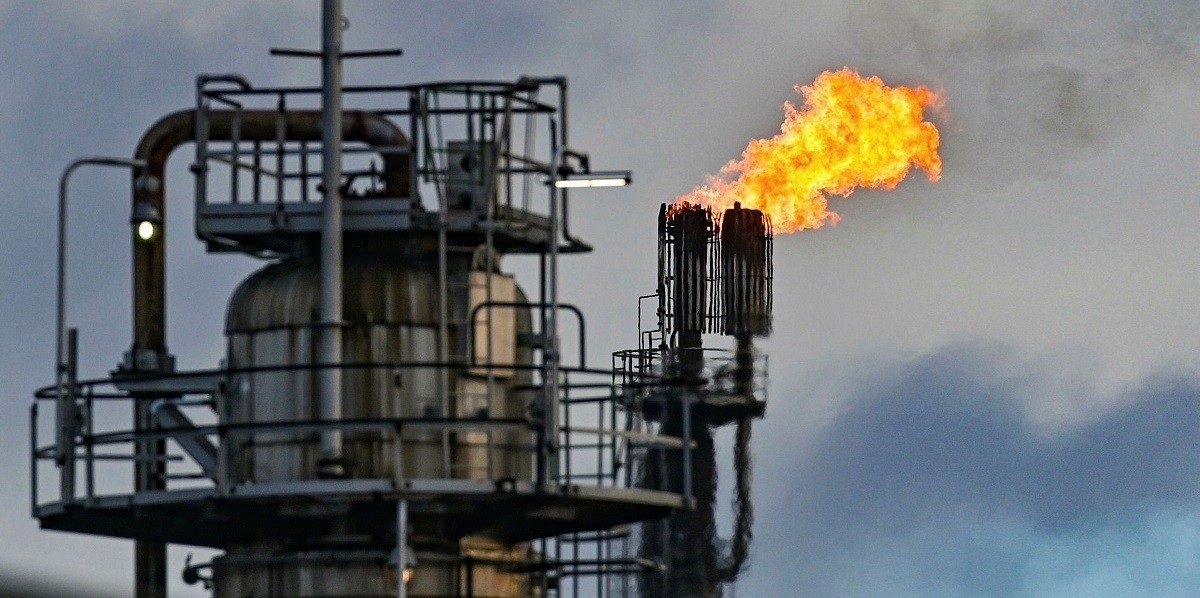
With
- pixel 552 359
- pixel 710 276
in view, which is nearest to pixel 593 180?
pixel 552 359

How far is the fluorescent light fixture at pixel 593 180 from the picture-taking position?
44.2m

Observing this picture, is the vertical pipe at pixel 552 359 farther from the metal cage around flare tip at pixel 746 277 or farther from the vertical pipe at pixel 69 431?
the metal cage around flare tip at pixel 746 277

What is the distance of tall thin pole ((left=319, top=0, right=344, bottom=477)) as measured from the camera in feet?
146

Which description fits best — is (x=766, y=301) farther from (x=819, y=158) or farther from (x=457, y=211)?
(x=457, y=211)

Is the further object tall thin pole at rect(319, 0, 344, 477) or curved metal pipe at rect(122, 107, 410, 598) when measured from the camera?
curved metal pipe at rect(122, 107, 410, 598)

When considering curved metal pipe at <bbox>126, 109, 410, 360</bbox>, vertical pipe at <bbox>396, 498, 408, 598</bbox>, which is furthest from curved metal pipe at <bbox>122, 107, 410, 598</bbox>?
vertical pipe at <bbox>396, 498, 408, 598</bbox>

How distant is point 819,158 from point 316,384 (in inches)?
1374

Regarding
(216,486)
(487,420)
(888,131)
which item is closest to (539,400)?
(487,420)

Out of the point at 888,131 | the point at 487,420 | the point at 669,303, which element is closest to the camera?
the point at 487,420

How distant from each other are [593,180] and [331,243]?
372 cm

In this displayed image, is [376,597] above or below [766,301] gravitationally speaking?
below

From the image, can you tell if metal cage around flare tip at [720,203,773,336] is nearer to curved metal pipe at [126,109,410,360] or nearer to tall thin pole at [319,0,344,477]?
curved metal pipe at [126,109,410,360]

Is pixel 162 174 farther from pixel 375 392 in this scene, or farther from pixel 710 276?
pixel 710 276

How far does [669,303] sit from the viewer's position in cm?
9062
